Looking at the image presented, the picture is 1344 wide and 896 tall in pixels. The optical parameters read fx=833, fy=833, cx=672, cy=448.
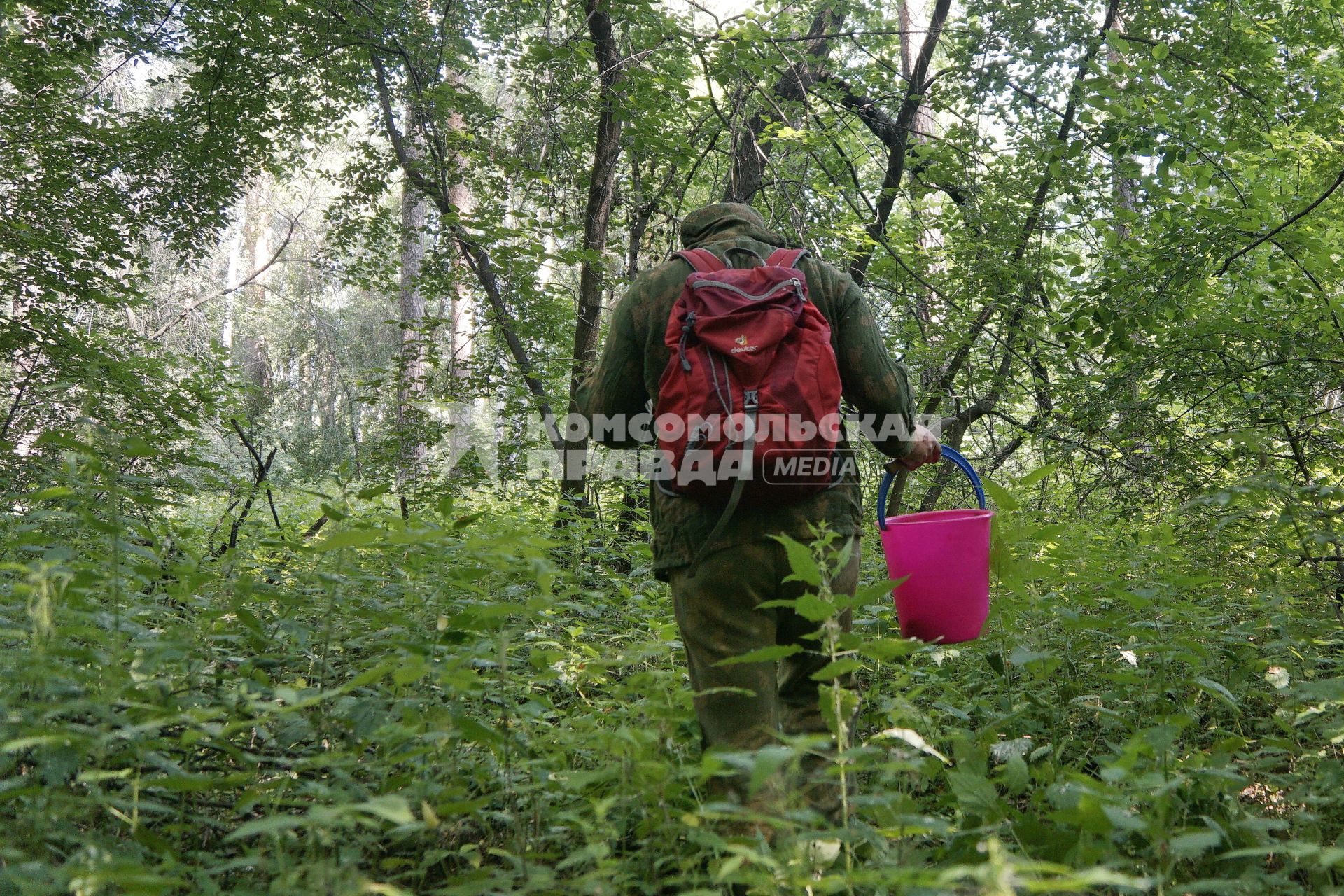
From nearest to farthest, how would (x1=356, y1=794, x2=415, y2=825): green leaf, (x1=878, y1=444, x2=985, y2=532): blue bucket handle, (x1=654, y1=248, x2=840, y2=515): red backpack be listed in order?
(x1=356, y1=794, x2=415, y2=825): green leaf, (x1=654, y1=248, x2=840, y2=515): red backpack, (x1=878, y1=444, x2=985, y2=532): blue bucket handle

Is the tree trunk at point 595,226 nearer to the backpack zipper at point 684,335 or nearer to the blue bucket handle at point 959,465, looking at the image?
the blue bucket handle at point 959,465

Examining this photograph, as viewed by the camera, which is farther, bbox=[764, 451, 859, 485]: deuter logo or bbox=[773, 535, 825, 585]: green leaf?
bbox=[764, 451, 859, 485]: deuter logo

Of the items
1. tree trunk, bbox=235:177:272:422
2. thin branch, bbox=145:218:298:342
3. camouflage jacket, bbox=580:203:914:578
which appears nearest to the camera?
camouflage jacket, bbox=580:203:914:578

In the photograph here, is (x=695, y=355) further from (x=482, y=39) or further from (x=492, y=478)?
(x=482, y=39)

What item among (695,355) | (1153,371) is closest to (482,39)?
(1153,371)

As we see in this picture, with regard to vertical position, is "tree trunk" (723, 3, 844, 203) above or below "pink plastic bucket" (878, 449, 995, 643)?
above

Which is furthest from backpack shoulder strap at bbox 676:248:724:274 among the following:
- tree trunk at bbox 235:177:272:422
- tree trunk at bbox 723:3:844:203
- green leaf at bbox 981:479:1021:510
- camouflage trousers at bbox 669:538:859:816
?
tree trunk at bbox 235:177:272:422

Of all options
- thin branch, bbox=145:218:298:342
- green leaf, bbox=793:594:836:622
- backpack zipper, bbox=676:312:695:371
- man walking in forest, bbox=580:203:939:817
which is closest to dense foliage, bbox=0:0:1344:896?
green leaf, bbox=793:594:836:622

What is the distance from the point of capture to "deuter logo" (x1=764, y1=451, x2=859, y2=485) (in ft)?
7.35

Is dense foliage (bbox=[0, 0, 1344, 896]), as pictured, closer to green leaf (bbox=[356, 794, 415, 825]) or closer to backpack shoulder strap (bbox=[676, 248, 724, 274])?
green leaf (bbox=[356, 794, 415, 825])

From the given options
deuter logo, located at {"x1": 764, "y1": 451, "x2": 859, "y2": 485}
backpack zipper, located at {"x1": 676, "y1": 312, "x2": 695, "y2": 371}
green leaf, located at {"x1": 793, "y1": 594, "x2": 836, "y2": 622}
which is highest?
backpack zipper, located at {"x1": 676, "y1": 312, "x2": 695, "y2": 371}

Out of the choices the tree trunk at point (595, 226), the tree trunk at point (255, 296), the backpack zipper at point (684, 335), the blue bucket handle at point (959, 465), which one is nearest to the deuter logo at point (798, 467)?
the backpack zipper at point (684, 335)

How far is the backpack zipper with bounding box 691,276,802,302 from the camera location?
2340mm

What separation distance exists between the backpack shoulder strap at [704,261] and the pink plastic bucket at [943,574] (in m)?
1.03
